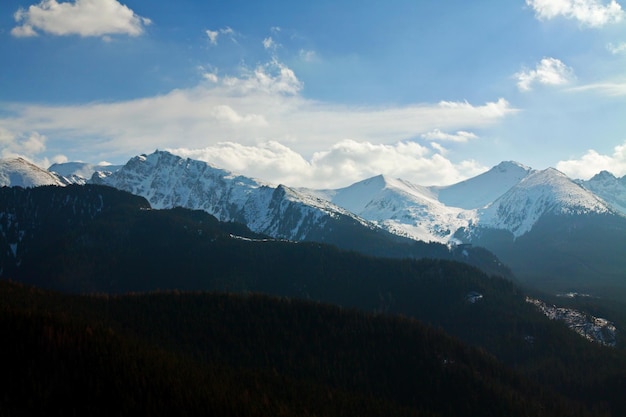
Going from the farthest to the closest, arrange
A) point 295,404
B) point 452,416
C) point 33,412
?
point 452,416 < point 295,404 < point 33,412

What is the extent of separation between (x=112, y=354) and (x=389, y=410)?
264 ft

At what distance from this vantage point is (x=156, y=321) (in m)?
196

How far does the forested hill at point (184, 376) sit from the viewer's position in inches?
4304

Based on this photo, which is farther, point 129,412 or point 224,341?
→ point 224,341

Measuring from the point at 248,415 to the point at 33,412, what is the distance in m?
41.0

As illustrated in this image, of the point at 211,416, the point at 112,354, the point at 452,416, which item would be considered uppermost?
the point at 112,354

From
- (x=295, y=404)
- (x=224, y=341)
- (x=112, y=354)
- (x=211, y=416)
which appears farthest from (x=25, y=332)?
(x=224, y=341)

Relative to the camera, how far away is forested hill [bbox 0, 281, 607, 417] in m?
109

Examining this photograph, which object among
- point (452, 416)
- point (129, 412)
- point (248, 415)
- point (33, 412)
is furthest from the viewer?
point (452, 416)

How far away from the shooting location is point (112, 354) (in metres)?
123

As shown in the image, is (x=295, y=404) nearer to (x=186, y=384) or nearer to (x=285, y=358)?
(x=186, y=384)

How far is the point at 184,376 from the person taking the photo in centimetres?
12738

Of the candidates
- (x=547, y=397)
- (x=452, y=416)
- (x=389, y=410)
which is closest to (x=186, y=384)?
(x=389, y=410)

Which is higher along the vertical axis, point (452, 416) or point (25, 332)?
point (25, 332)
